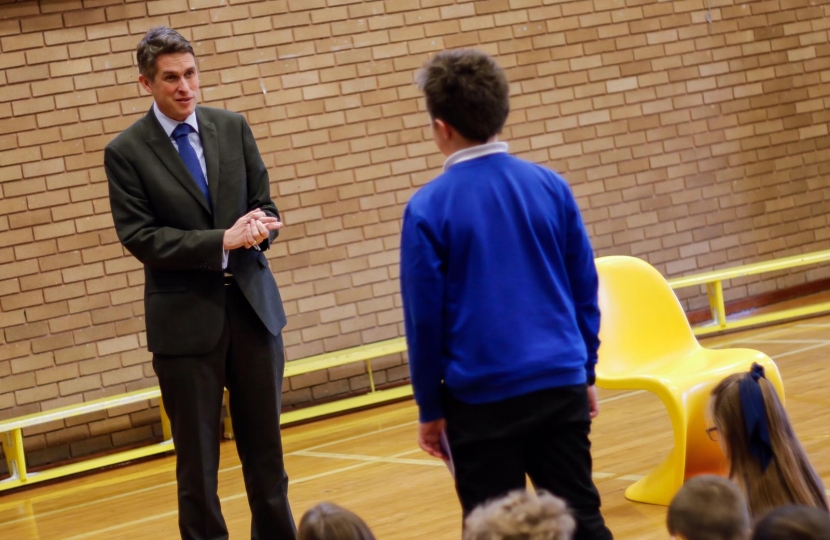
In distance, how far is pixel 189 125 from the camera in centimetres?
290

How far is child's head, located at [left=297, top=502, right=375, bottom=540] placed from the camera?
1.65m

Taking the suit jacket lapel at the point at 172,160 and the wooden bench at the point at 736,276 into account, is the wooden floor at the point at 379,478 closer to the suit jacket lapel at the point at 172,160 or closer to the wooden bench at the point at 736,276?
the wooden bench at the point at 736,276

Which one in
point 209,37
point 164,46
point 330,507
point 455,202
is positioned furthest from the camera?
point 209,37

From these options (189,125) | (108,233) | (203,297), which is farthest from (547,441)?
(108,233)

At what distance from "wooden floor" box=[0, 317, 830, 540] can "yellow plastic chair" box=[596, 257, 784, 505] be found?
20 cm

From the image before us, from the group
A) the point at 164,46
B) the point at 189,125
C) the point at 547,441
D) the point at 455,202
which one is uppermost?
the point at 164,46

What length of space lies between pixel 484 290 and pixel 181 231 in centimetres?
112

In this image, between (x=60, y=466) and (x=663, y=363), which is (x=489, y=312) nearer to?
(x=663, y=363)

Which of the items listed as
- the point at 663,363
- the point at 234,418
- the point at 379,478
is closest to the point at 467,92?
the point at 234,418

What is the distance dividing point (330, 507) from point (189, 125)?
152cm

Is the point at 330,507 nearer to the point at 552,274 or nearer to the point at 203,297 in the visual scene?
the point at 552,274

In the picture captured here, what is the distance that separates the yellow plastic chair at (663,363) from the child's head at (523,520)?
1.83 m

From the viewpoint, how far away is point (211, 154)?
9.47 feet

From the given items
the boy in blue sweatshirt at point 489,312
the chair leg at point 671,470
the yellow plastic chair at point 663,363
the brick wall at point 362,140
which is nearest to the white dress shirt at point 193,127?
the boy in blue sweatshirt at point 489,312
